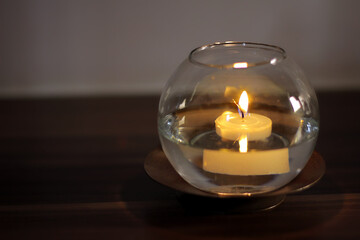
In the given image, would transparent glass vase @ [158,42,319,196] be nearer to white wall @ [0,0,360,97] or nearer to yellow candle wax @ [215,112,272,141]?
yellow candle wax @ [215,112,272,141]

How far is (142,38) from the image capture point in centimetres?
99

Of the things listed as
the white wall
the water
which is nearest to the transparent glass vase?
the water

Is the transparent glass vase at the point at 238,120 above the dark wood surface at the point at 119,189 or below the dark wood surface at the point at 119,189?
above

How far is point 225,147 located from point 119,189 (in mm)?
133

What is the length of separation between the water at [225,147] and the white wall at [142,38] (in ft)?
1.39

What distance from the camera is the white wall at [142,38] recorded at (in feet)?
3.19

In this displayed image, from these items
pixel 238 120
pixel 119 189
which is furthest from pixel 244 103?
pixel 119 189

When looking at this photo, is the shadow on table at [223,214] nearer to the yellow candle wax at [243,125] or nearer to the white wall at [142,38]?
the yellow candle wax at [243,125]

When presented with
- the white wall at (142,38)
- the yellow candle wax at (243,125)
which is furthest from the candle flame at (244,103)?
the white wall at (142,38)

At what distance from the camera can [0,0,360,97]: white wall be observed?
3.19 ft

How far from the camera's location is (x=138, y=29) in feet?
3.22

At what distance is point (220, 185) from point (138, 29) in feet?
1.65

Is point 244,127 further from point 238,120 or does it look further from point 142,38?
point 142,38

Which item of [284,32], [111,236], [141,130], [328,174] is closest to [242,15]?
[284,32]
